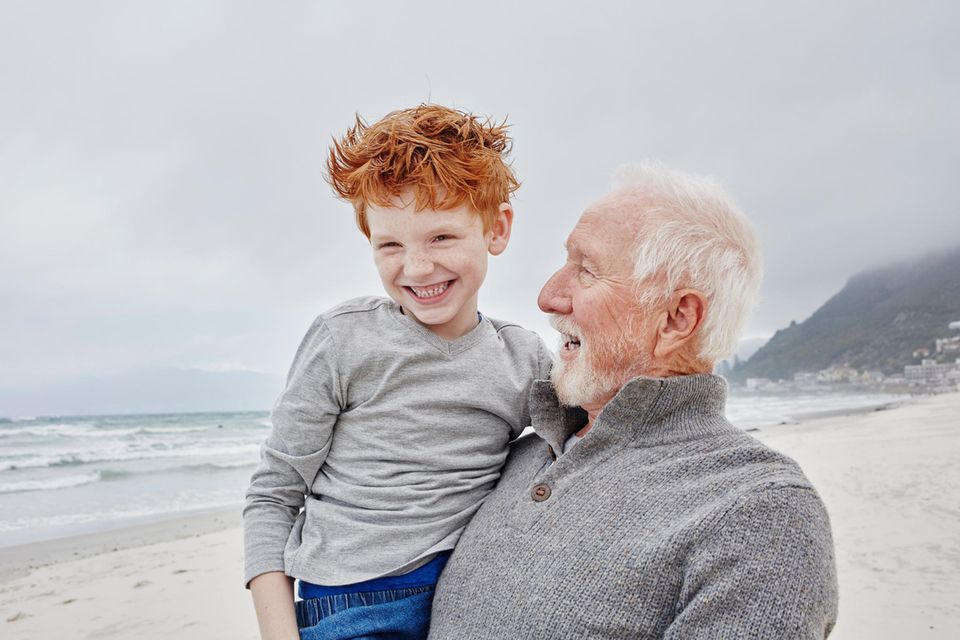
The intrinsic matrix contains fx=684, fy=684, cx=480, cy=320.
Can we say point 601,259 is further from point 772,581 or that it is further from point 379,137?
point 772,581

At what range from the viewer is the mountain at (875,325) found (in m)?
45.8

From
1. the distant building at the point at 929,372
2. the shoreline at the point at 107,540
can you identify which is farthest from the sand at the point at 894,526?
the distant building at the point at 929,372

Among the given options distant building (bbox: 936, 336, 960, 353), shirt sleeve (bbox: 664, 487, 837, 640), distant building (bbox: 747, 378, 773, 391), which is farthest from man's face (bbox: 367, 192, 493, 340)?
distant building (bbox: 747, 378, 773, 391)

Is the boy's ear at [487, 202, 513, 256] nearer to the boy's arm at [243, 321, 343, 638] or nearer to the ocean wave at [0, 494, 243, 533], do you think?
the boy's arm at [243, 321, 343, 638]

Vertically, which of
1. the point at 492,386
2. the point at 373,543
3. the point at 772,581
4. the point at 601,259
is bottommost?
the point at 772,581

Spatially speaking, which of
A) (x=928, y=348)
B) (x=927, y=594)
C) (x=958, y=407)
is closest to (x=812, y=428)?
(x=958, y=407)

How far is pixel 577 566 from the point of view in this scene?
1434 millimetres

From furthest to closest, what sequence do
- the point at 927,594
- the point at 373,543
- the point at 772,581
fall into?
the point at 927,594 → the point at 373,543 → the point at 772,581

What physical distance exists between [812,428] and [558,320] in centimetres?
1805

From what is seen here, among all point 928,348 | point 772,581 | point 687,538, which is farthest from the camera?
point 928,348

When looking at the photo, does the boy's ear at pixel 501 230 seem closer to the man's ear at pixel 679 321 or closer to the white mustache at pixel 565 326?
the white mustache at pixel 565 326

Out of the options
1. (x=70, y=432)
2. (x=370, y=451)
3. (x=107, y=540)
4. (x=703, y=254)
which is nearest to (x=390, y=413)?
(x=370, y=451)

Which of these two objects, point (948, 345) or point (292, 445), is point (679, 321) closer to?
point (292, 445)

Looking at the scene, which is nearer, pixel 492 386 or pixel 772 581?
pixel 772 581
